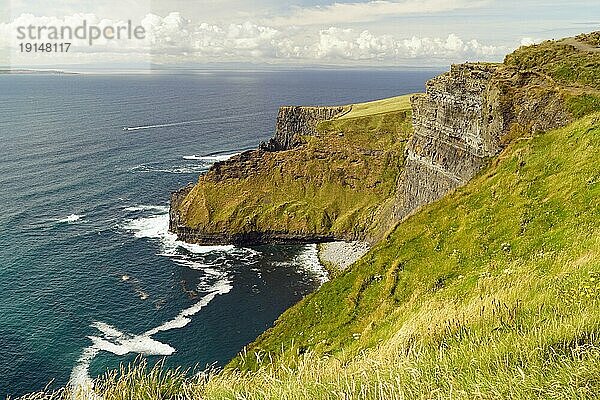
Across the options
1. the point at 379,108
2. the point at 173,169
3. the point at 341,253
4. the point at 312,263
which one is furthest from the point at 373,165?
the point at 173,169

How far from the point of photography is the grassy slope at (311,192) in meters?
88.8

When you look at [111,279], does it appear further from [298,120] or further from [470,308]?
[298,120]

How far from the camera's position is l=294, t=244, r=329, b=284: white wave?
237 ft

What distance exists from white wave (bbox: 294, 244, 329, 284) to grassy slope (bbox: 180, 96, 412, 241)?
195 inches

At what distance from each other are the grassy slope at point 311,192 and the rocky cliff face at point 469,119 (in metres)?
31.7

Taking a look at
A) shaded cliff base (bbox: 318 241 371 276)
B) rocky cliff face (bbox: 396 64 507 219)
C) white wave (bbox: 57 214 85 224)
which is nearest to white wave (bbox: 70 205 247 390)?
white wave (bbox: 57 214 85 224)

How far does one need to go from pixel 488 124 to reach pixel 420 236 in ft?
42.8

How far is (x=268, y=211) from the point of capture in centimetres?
9106

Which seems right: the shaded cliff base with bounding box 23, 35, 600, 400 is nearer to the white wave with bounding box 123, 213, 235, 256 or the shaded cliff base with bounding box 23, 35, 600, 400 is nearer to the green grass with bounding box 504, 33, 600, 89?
the green grass with bounding box 504, 33, 600, 89

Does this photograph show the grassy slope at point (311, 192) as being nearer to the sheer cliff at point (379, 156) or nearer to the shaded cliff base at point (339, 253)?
the sheer cliff at point (379, 156)

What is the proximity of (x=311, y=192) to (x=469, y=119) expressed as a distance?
2085 inches

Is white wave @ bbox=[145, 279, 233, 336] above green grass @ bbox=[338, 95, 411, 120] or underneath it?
underneath

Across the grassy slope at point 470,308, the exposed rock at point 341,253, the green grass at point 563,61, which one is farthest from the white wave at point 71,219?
the green grass at point 563,61

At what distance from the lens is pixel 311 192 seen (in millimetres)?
95125
